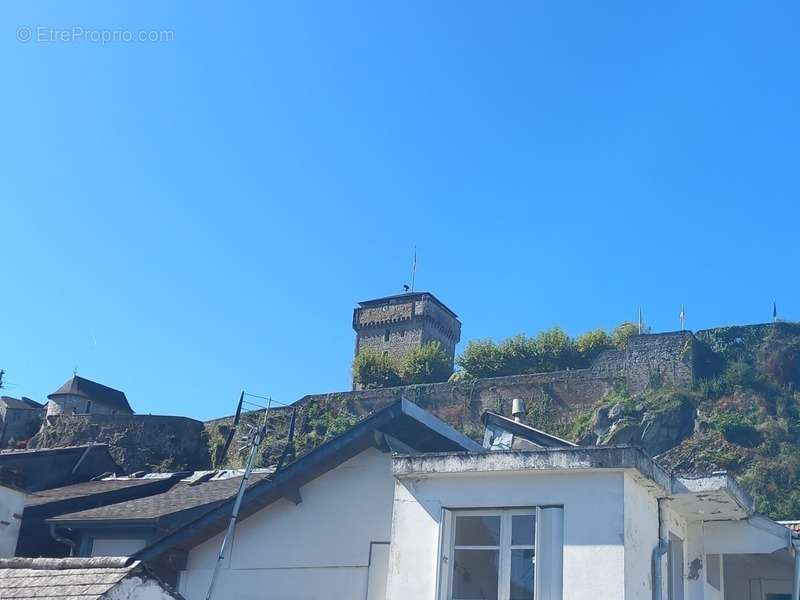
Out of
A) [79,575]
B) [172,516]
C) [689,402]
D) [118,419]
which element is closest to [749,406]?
[689,402]

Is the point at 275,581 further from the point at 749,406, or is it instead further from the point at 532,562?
the point at 749,406

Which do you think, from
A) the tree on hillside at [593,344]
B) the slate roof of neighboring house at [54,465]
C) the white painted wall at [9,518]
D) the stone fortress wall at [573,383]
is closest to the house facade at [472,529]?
the white painted wall at [9,518]

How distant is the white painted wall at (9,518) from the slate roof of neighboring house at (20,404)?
55609 millimetres

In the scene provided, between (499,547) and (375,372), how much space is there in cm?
5987

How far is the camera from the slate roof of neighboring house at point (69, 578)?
919cm

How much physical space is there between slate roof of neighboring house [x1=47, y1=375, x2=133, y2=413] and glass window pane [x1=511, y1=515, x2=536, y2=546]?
201 feet

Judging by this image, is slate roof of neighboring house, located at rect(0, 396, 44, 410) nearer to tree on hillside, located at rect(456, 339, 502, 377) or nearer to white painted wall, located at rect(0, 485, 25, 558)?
tree on hillside, located at rect(456, 339, 502, 377)

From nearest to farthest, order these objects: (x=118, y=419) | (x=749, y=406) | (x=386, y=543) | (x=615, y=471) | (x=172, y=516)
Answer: (x=615, y=471)
(x=386, y=543)
(x=172, y=516)
(x=749, y=406)
(x=118, y=419)

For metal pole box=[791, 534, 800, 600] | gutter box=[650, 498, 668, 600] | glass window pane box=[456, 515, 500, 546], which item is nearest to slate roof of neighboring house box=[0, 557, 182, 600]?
glass window pane box=[456, 515, 500, 546]

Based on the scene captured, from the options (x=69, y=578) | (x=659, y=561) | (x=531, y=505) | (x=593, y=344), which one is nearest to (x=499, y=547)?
(x=531, y=505)

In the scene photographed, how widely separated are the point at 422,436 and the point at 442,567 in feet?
11.5

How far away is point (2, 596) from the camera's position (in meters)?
9.56

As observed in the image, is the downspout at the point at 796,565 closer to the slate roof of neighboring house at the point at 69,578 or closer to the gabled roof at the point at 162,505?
the slate roof of neighboring house at the point at 69,578

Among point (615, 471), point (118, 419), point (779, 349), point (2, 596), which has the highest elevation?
point (779, 349)
